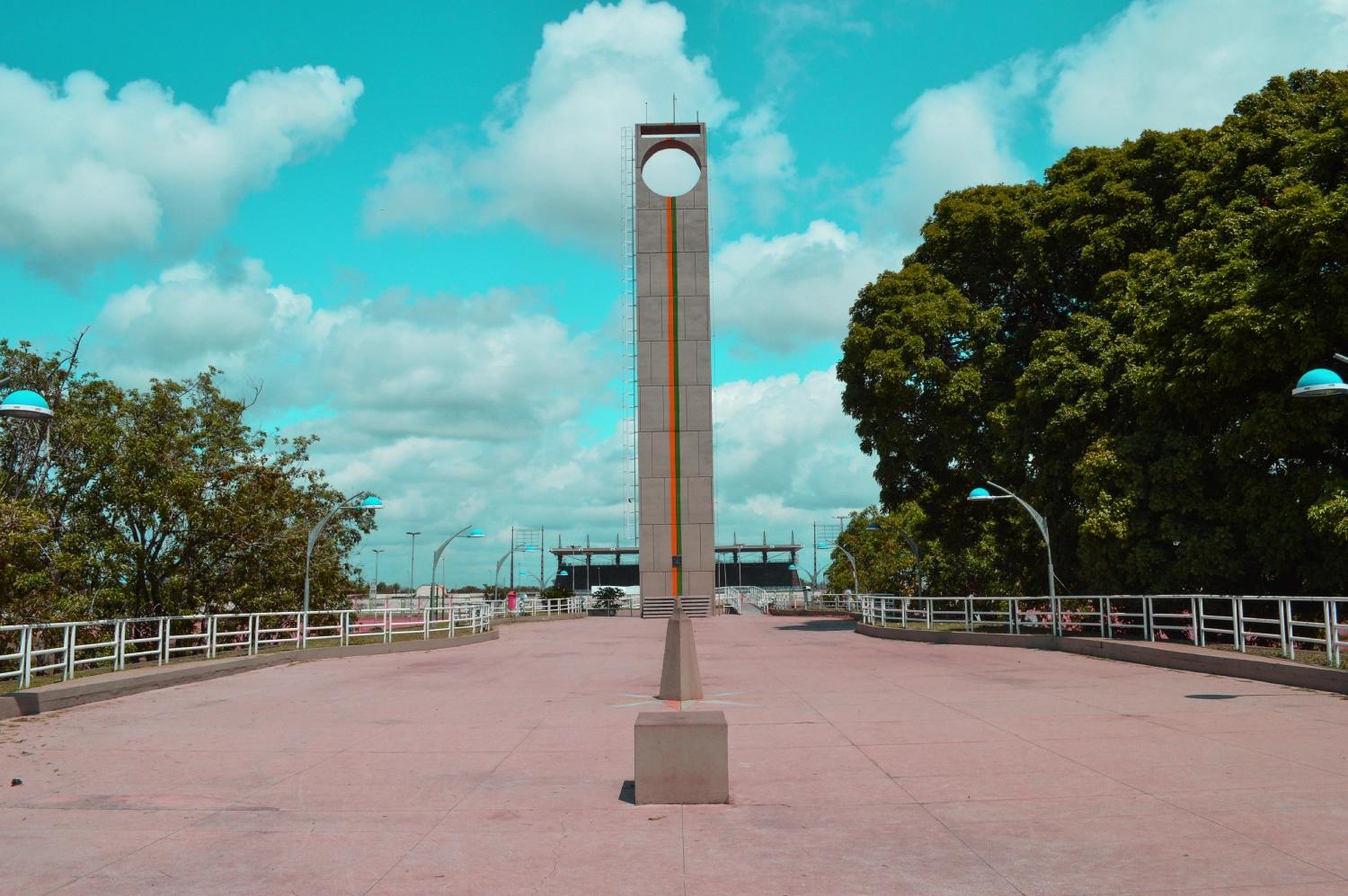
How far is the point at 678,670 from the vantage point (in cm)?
1559

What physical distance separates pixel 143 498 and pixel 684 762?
85.0 feet

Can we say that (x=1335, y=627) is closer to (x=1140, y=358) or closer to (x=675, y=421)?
(x=1140, y=358)

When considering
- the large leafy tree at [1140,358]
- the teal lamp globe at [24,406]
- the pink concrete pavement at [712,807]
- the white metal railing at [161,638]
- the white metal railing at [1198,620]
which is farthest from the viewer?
the large leafy tree at [1140,358]

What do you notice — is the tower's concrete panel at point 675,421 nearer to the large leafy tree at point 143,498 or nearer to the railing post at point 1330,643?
the large leafy tree at point 143,498

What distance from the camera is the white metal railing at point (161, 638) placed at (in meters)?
17.0

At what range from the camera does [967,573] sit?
55406 millimetres

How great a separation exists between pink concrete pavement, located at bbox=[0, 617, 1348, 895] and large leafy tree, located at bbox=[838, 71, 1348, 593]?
8118 millimetres

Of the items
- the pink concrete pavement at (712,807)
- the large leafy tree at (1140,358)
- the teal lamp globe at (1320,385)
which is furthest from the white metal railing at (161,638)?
the large leafy tree at (1140,358)

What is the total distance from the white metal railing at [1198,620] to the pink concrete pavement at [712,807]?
6.75ft

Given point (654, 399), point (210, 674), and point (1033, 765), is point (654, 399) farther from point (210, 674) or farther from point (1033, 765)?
point (1033, 765)

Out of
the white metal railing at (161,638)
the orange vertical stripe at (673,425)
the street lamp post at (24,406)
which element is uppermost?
the orange vertical stripe at (673,425)

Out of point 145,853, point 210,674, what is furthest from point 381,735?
point 210,674

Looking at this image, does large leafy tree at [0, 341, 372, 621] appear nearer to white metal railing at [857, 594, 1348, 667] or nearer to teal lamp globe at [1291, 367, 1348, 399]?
white metal railing at [857, 594, 1348, 667]

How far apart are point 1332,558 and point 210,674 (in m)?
21.6
